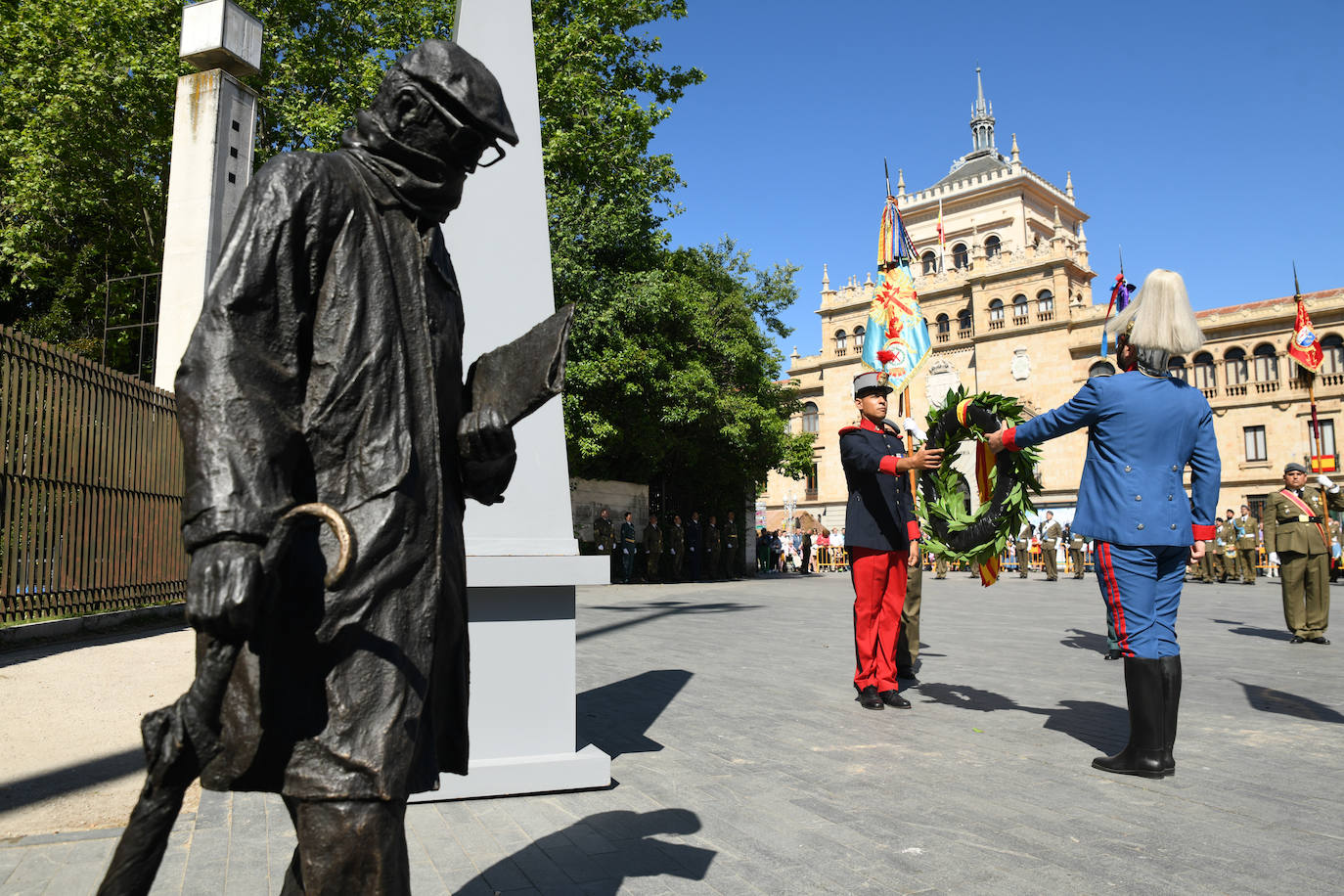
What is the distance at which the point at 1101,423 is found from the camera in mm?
5051

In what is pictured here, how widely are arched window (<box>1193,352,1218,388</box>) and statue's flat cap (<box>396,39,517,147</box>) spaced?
177ft

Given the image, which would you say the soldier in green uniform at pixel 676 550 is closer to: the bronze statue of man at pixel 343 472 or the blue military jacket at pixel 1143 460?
the blue military jacket at pixel 1143 460

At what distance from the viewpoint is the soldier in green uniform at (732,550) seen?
29.7 m

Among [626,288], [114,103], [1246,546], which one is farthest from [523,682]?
[1246,546]

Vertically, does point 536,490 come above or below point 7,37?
below

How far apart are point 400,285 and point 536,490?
2749 mm

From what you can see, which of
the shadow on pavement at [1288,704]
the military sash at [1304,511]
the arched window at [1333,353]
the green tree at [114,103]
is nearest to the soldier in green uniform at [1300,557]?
the military sash at [1304,511]

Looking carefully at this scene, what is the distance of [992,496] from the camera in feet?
21.2

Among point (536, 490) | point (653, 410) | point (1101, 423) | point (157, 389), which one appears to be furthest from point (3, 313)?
point (1101, 423)

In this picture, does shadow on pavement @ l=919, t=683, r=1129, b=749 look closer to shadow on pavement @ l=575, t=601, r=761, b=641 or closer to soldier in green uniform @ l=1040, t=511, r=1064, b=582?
shadow on pavement @ l=575, t=601, r=761, b=641

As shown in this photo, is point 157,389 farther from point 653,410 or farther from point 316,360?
point 653,410

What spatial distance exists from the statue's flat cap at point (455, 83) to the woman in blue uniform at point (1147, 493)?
3.94 metres

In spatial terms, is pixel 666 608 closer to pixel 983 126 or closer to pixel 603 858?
pixel 603 858

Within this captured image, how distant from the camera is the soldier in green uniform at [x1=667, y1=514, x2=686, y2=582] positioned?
1064 inches
